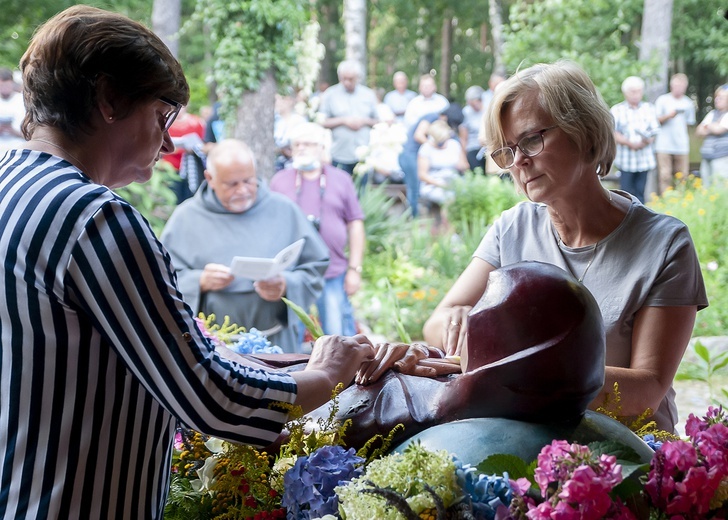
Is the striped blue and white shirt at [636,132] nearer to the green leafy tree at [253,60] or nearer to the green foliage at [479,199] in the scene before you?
the green foliage at [479,199]

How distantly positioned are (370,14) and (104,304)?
27.5 m

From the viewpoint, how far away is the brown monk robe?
5.66 ft

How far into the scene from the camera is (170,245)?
16.1 feet

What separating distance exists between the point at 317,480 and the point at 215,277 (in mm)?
3123

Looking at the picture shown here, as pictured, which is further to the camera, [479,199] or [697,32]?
[697,32]

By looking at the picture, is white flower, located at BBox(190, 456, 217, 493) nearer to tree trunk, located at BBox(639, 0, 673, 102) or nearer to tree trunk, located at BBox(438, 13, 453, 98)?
tree trunk, located at BBox(639, 0, 673, 102)

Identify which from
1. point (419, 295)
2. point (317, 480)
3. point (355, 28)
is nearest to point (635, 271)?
point (317, 480)

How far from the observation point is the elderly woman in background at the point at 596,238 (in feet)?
7.20

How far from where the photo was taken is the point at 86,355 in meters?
1.48

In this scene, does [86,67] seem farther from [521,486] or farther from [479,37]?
[479,37]

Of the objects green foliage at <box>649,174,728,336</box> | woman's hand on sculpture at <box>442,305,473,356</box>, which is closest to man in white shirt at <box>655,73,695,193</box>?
green foliage at <box>649,174,728,336</box>

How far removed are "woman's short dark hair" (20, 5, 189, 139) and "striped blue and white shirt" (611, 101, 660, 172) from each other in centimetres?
960

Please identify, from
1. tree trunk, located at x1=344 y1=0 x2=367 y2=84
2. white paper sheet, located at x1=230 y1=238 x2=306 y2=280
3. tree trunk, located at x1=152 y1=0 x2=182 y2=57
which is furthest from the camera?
tree trunk, located at x1=344 y1=0 x2=367 y2=84

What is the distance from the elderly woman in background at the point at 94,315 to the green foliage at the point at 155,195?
612cm
